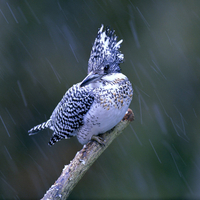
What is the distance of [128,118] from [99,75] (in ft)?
2.02

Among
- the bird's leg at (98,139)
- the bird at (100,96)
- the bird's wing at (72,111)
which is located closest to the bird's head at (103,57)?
the bird at (100,96)

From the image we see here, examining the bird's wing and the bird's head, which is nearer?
the bird's head

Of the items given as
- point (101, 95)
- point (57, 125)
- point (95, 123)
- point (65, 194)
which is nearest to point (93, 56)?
point (101, 95)

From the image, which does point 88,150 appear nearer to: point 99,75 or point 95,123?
point 95,123

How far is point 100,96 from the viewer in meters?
1.68

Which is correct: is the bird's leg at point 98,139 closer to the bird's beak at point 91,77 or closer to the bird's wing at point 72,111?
the bird's wing at point 72,111

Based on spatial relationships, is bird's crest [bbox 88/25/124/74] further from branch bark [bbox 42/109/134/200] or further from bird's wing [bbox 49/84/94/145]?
branch bark [bbox 42/109/134/200]

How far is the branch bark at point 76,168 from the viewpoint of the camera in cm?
147

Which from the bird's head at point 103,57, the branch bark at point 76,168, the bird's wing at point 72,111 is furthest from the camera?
the bird's wing at point 72,111

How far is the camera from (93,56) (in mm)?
1613

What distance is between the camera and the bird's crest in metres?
1.60

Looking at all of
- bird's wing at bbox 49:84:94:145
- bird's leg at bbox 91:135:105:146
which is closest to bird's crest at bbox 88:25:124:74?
bird's wing at bbox 49:84:94:145

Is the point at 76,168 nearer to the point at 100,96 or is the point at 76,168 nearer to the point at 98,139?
the point at 98,139

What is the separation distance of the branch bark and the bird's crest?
0.55m
